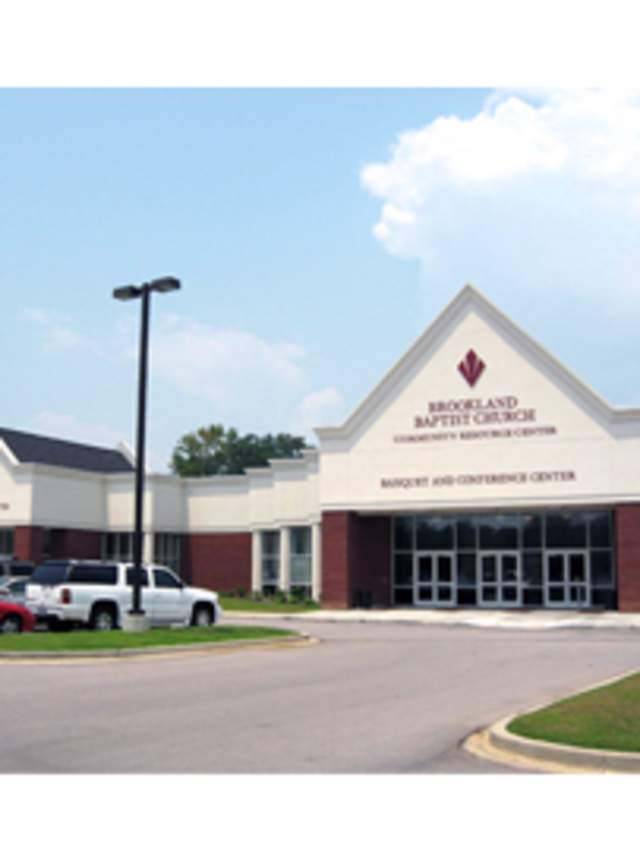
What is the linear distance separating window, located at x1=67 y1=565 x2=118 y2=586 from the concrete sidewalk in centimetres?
1110

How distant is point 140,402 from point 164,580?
476 cm

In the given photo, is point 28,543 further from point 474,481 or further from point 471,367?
point 471,367

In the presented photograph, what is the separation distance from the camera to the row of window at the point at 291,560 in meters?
44.1

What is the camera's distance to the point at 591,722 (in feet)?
36.4

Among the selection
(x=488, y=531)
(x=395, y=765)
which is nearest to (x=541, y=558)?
(x=488, y=531)

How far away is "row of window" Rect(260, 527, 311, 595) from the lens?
145ft

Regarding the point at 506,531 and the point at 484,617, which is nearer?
the point at 484,617

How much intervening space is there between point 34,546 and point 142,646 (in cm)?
2508

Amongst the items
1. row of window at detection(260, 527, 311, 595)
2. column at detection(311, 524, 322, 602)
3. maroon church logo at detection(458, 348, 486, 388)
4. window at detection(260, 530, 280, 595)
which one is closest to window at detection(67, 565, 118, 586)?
maroon church logo at detection(458, 348, 486, 388)

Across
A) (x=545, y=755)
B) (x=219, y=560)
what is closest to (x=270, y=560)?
(x=219, y=560)

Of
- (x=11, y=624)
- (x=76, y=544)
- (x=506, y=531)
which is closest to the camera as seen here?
(x=11, y=624)
